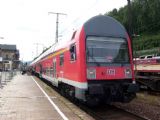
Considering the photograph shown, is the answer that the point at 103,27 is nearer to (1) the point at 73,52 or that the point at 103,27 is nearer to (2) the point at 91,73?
(1) the point at 73,52

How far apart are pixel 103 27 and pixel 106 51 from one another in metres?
0.95

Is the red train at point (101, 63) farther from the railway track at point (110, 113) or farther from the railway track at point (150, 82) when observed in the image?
the railway track at point (150, 82)

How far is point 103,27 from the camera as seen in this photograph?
15.0m

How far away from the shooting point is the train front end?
14.2m

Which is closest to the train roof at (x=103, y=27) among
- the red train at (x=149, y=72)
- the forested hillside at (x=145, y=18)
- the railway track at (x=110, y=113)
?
the railway track at (x=110, y=113)

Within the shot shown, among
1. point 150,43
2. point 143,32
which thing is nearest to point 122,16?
point 143,32

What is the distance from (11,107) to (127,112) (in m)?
4.39

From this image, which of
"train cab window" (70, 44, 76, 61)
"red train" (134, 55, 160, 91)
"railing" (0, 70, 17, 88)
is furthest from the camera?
"railing" (0, 70, 17, 88)

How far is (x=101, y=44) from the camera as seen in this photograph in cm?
1469

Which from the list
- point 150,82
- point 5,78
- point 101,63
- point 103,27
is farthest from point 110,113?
point 5,78

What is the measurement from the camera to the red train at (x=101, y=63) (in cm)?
1408

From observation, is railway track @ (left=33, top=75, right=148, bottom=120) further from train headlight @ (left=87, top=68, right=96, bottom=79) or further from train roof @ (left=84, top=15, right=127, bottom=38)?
train roof @ (left=84, top=15, right=127, bottom=38)

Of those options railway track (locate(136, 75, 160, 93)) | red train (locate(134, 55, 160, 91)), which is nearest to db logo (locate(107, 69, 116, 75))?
red train (locate(134, 55, 160, 91))

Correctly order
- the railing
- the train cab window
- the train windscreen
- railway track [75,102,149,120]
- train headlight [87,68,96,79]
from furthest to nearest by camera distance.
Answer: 1. the railing
2. the train cab window
3. the train windscreen
4. train headlight [87,68,96,79]
5. railway track [75,102,149,120]
